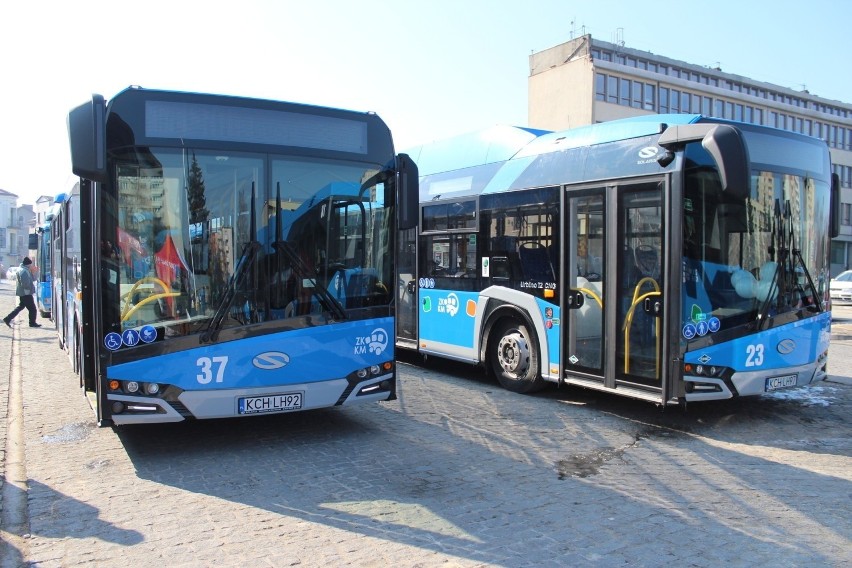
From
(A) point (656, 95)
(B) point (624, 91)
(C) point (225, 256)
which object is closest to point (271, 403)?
(C) point (225, 256)

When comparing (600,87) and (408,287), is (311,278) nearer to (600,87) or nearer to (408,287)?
(408,287)

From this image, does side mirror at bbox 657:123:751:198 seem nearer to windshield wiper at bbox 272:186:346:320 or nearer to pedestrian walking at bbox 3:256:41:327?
windshield wiper at bbox 272:186:346:320

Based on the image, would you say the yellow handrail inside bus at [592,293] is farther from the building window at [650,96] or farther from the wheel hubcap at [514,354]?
the building window at [650,96]

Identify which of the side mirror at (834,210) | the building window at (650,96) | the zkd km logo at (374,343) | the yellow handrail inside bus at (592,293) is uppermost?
the building window at (650,96)

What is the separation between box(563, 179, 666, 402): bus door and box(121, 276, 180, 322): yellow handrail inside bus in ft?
14.6

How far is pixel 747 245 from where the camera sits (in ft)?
23.2

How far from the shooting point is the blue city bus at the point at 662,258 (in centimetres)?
696

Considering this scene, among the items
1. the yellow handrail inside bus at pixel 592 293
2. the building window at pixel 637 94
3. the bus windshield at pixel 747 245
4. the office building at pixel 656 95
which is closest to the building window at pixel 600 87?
the office building at pixel 656 95

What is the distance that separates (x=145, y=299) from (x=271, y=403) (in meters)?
1.39

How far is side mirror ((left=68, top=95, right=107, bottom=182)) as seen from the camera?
17.7 ft

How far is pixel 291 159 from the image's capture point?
632cm

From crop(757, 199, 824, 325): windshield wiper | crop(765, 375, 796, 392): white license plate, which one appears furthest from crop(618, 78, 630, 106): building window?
crop(765, 375, 796, 392): white license plate

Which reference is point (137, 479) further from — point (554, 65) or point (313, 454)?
point (554, 65)

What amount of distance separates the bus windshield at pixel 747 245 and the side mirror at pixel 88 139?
5.27 m
